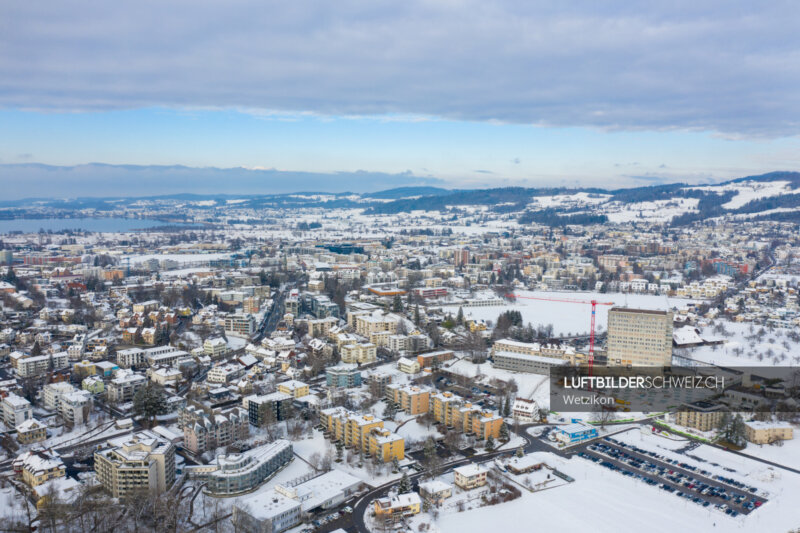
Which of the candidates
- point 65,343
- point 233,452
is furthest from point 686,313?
point 65,343

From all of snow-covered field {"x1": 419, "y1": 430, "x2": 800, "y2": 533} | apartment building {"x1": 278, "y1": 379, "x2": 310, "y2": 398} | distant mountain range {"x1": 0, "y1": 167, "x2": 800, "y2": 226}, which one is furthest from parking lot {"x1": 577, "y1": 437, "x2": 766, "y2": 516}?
distant mountain range {"x1": 0, "y1": 167, "x2": 800, "y2": 226}

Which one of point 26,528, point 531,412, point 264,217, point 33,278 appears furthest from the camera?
point 264,217

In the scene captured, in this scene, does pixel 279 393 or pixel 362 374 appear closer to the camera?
pixel 279 393

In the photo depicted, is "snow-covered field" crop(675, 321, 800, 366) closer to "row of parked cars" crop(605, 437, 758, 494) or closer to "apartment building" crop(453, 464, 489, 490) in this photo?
"row of parked cars" crop(605, 437, 758, 494)

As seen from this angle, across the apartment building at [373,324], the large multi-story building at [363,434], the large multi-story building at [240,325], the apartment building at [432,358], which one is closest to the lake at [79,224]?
the large multi-story building at [240,325]

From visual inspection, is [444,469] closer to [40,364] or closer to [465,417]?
[465,417]

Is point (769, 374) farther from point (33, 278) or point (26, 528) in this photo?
point (33, 278)
